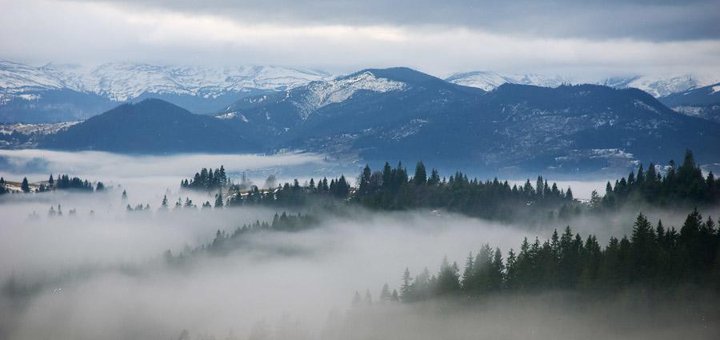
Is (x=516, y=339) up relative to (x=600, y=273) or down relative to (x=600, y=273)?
down

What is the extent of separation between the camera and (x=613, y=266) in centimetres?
15712

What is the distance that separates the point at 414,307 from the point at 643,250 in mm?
49191

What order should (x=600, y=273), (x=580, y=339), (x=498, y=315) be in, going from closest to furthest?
(x=580, y=339) < (x=600, y=273) < (x=498, y=315)

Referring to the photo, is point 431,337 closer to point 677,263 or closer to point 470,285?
point 470,285

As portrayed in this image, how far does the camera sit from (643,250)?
6206 inches

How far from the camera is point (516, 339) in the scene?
159 metres

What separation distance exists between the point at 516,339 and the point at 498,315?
11.8 m

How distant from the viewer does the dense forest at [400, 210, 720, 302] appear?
15188cm

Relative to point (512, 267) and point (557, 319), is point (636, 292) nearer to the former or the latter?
point (557, 319)

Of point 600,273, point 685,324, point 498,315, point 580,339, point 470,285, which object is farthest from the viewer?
point 470,285

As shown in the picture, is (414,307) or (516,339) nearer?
(516,339)

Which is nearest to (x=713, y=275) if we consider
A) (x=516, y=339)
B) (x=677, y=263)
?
(x=677, y=263)

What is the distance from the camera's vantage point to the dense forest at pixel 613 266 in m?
152

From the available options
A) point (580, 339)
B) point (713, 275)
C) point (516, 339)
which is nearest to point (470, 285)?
point (516, 339)
